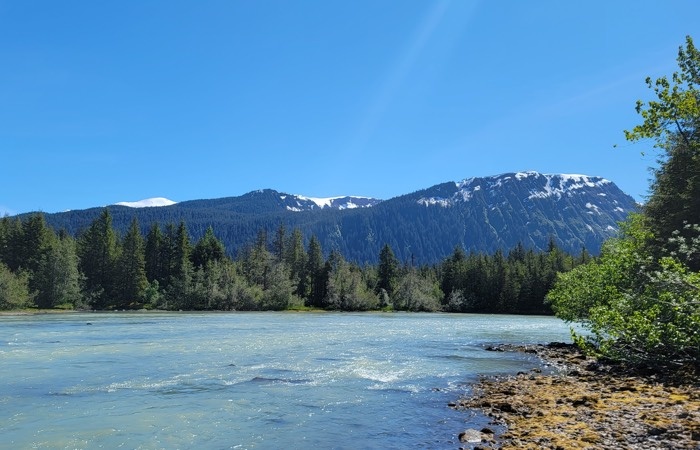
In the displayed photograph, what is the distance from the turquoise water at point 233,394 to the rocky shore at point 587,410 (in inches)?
45.4

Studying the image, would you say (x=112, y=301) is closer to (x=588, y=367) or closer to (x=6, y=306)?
(x=6, y=306)

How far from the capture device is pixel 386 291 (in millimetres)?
148000

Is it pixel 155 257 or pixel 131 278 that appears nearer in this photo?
pixel 131 278

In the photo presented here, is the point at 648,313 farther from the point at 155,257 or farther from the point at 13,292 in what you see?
the point at 155,257

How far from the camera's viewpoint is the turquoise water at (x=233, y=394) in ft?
48.6

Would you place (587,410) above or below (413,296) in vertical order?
below

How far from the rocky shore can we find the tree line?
3692 inches

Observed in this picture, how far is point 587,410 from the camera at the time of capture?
54.3 ft

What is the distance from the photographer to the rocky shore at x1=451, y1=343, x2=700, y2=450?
43.0 ft

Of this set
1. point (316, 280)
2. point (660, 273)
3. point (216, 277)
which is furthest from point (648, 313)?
point (316, 280)

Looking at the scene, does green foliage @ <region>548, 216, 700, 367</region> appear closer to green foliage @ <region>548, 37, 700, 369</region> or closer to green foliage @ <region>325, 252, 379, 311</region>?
green foliage @ <region>548, 37, 700, 369</region>

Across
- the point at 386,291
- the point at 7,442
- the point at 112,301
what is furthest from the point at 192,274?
the point at 7,442

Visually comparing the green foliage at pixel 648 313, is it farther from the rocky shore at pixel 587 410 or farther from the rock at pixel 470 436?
the rock at pixel 470 436

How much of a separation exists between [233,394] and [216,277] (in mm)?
105005
